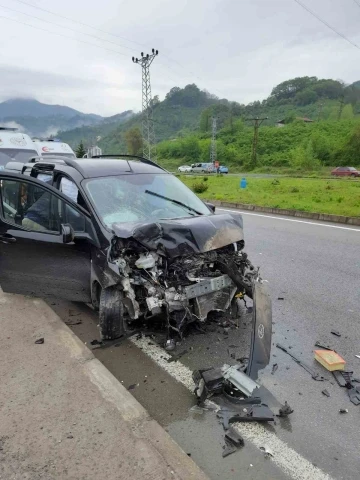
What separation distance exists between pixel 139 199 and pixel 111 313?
1395mm

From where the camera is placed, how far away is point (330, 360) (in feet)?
10.6

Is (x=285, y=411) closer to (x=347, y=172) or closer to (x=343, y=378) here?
(x=343, y=378)

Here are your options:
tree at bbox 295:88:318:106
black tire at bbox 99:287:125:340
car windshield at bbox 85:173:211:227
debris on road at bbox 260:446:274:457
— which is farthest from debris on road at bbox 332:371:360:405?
tree at bbox 295:88:318:106

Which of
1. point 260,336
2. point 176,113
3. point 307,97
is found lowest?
point 260,336

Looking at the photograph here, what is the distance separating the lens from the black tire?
3.43 meters

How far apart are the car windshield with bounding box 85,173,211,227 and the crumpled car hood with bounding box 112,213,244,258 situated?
436 mm

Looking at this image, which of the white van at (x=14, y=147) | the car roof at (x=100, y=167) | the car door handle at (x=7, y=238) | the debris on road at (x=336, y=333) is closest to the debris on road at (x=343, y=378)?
the debris on road at (x=336, y=333)

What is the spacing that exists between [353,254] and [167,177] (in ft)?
13.8

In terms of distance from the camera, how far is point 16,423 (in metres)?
2.44

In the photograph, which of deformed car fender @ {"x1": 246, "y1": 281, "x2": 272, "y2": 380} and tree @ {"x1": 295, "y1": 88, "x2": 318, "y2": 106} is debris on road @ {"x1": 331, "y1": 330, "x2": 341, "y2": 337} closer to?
deformed car fender @ {"x1": 246, "y1": 281, "x2": 272, "y2": 380}

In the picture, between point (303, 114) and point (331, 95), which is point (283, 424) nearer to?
point (303, 114)

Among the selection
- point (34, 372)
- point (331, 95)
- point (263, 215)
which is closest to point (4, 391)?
point (34, 372)

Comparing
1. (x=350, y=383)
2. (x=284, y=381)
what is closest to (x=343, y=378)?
(x=350, y=383)

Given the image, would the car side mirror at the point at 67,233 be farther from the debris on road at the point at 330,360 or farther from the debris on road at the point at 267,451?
the debris on road at the point at 330,360
